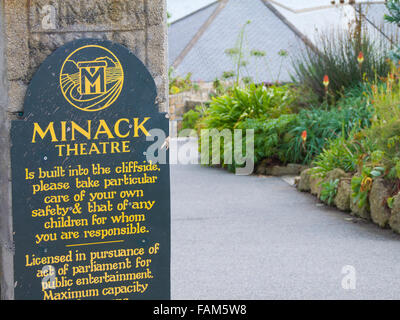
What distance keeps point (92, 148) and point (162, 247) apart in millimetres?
684

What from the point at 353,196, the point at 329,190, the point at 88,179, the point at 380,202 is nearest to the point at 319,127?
the point at 329,190

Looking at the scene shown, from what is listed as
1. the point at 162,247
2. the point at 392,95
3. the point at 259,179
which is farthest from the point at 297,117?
the point at 162,247

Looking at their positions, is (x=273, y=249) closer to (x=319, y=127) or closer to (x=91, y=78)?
(x=91, y=78)

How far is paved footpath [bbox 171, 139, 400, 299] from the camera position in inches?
187

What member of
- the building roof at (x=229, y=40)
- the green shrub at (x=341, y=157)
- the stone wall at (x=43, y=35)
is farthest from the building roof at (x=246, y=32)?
the stone wall at (x=43, y=35)

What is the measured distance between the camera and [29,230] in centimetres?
323

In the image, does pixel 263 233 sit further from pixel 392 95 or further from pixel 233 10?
pixel 233 10

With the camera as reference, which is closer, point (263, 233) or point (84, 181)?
point (84, 181)

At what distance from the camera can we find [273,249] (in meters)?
5.88

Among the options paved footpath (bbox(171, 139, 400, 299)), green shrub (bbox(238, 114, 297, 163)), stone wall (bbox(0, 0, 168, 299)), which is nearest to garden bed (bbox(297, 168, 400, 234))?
paved footpath (bbox(171, 139, 400, 299))

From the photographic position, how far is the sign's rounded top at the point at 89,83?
10.5 feet

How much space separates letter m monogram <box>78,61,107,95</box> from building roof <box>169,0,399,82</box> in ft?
63.6

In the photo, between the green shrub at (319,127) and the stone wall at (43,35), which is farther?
the green shrub at (319,127)

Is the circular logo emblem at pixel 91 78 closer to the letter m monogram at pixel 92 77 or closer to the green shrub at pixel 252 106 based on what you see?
the letter m monogram at pixel 92 77
